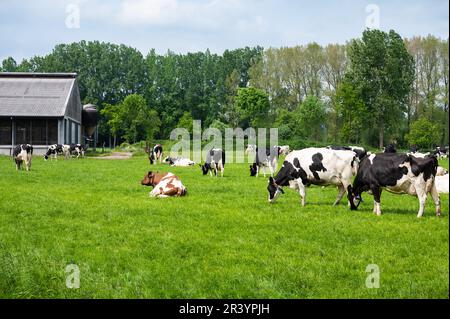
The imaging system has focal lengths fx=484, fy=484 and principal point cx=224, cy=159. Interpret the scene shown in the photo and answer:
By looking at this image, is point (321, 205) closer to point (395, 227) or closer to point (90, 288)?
point (395, 227)

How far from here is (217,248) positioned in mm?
7941

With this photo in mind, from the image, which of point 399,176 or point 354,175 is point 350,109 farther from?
point 399,176

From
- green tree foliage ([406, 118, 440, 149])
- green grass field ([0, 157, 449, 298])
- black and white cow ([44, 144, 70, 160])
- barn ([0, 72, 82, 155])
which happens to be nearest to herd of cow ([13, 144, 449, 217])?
green grass field ([0, 157, 449, 298])

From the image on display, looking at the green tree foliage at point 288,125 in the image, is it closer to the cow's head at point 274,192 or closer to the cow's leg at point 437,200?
the cow's head at point 274,192

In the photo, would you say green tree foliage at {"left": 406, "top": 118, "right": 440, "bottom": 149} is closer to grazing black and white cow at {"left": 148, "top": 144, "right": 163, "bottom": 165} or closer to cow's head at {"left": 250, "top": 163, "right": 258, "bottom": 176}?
grazing black and white cow at {"left": 148, "top": 144, "right": 163, "bottom": 165}

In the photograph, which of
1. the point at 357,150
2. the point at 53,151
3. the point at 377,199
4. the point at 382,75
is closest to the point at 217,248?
the point at 377,199

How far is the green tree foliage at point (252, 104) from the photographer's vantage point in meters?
58.3

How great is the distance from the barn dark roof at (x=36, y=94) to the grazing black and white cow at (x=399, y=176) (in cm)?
3812

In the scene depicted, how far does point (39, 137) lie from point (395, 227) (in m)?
41.5

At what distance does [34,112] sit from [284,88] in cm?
3273

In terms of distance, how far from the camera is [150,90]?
51719 mm

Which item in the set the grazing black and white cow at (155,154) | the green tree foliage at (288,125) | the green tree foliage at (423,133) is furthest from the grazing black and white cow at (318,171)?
the green tree foliage at (288,125)
